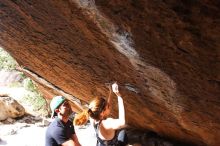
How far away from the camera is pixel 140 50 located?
3.29 m

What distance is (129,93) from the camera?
16.1 feet

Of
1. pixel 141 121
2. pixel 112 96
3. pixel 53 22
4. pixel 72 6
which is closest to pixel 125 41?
pixel 72 6

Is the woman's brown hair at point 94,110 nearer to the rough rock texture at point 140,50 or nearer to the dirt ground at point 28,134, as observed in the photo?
the rough rock texture at point 140,50

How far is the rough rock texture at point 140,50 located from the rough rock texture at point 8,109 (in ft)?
16.0

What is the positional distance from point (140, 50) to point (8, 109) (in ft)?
26.9

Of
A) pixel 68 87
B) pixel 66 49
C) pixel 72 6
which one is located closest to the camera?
pixel 72 6

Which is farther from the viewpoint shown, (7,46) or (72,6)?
(7,46)

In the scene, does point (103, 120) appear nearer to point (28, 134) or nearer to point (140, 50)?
point (140, 50)

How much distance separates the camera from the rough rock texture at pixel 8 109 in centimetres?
1037

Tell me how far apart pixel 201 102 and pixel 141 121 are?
9.08ft

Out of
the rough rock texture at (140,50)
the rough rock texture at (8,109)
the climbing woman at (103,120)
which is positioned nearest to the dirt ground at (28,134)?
the rough rock texture at (8,109)

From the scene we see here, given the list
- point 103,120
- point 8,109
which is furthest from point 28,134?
point 103,120

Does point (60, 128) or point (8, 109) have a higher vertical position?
point (60, 128)

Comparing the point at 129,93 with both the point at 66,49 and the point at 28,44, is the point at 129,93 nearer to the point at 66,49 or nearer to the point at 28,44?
the point at 66,49
